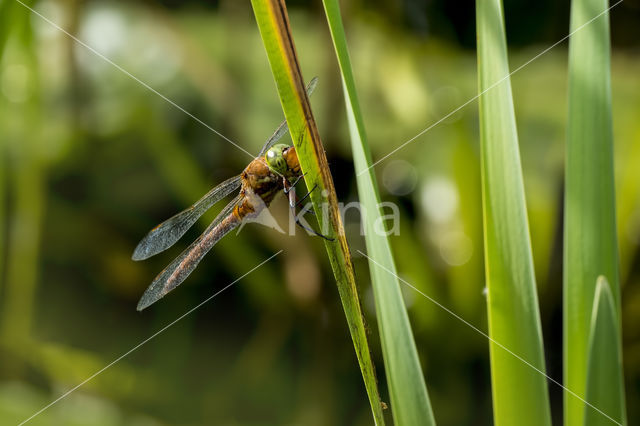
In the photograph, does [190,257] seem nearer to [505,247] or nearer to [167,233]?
[167,233]

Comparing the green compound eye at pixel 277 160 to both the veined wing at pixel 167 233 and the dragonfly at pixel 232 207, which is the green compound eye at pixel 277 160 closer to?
the dragonfly at pixel 232 207

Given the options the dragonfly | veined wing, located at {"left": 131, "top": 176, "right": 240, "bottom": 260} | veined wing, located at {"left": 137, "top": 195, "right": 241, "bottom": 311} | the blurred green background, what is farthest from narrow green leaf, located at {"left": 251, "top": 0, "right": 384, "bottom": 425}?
the blurred green background

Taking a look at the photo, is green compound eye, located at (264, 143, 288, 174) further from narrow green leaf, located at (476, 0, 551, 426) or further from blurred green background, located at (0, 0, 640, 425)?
blurred green background, located at (0, 0, 640, 425)

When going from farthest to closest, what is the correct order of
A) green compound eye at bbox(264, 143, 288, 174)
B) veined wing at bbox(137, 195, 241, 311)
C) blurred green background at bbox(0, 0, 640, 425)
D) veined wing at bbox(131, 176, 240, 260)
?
blurred green background at bbox(0, 0, 640, 425), veined wing at bbox(131, 176, 240, 260), veined wing at bbox(137, 195, 241, 311), green compound eye at bbox(264, 143, 288, 174)

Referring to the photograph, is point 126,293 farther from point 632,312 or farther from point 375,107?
point 632,312

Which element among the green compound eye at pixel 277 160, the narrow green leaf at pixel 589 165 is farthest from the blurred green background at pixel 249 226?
the narrow green leaf at pixel 589 165

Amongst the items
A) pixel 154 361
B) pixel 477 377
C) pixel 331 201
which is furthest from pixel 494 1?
pixel 154 361
